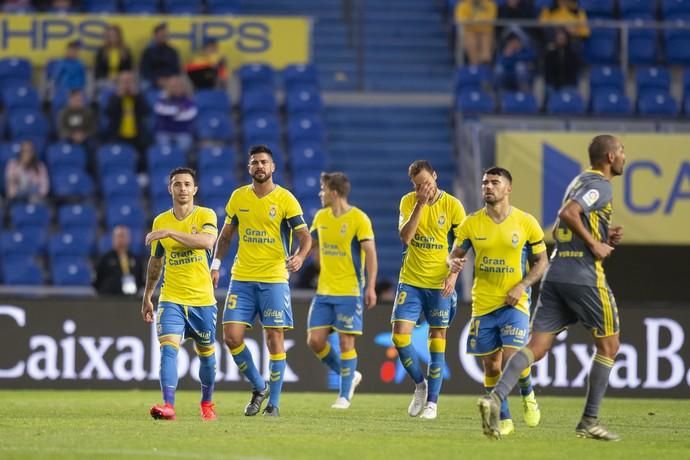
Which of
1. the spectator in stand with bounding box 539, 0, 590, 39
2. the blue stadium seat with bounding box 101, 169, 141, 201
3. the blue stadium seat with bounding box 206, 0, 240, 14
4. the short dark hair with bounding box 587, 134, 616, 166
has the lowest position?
the blue stadium seat with bounding box 101, 169, 141, 201

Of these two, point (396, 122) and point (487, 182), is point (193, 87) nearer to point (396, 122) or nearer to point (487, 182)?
point (396, 122)

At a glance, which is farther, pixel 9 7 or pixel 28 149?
pixel 9 7

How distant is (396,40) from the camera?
2573cm

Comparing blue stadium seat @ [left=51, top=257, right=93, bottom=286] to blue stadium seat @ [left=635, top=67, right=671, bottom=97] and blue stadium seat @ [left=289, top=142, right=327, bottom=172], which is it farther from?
blue stadium seat @ [left=635, top=67, right=671, bottom=97]

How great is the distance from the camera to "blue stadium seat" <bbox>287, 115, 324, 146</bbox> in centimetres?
2264

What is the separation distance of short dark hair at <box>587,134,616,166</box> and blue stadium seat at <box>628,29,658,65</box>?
44.0 feet

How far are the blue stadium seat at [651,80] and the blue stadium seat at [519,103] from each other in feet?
6.37

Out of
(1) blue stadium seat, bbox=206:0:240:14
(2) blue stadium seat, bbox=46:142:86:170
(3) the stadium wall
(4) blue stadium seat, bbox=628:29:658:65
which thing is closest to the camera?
(3) the stadium wall

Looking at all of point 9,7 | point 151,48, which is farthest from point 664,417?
point 9,7

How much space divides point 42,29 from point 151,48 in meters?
1.97

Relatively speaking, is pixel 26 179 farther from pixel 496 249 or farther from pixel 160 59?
pixel 496 249

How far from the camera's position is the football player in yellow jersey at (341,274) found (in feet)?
49.9

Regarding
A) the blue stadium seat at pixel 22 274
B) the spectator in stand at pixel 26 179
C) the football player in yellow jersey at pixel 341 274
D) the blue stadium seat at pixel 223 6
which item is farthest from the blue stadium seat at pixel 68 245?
the football player in yellow jersey at pixel 341 274

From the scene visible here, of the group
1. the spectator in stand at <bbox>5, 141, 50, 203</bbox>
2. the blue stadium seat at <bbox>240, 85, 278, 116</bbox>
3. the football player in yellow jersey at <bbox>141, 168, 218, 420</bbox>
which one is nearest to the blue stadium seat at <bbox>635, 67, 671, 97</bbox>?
the blue stadium seat at <bbox>240, 85, 278, 116</bbox>
